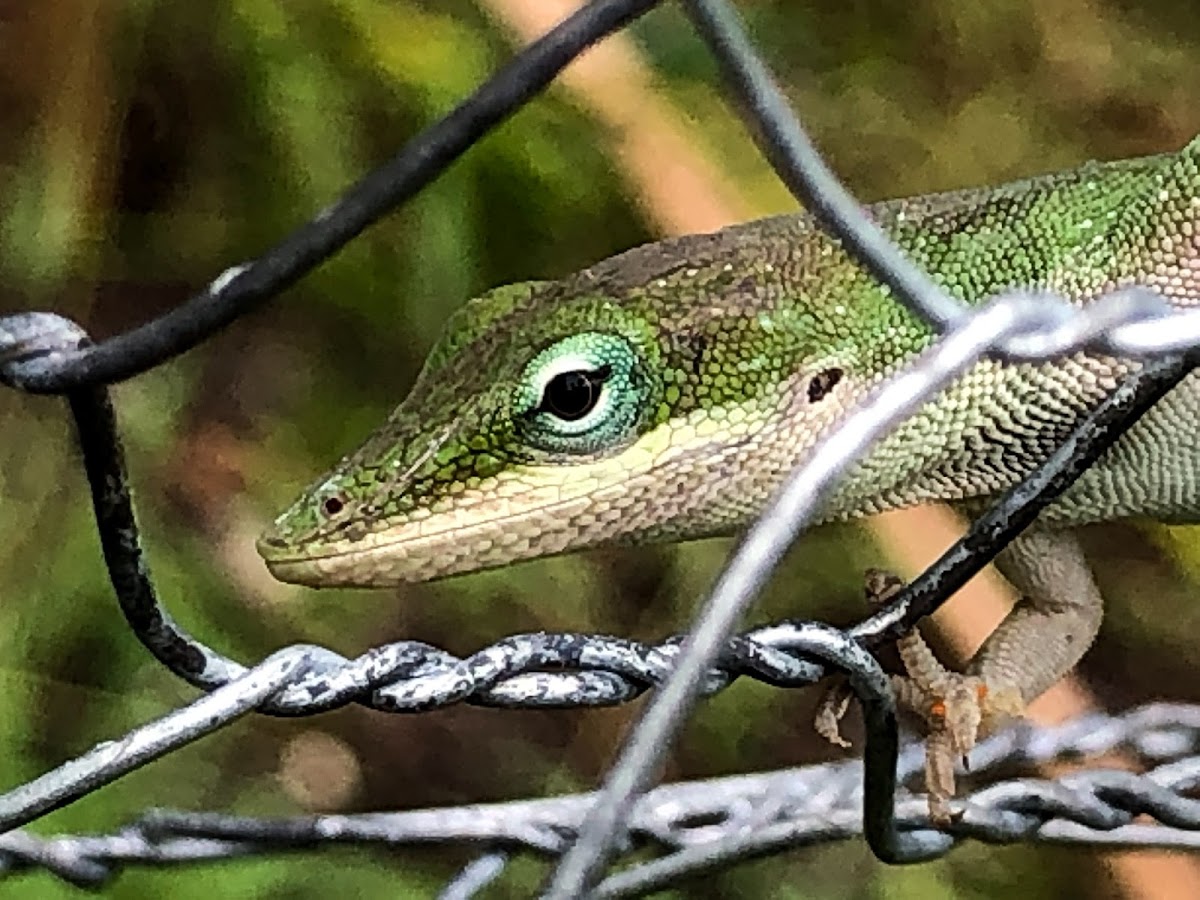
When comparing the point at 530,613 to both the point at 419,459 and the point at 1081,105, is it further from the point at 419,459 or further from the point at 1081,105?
the point at 419,459

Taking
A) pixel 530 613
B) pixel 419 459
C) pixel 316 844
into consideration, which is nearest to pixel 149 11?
pixel 530 613

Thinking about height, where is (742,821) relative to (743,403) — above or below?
below

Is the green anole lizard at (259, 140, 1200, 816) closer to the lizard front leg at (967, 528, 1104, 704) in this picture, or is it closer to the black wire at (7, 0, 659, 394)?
the lizard front leg at (967, 528, 1104, 704)

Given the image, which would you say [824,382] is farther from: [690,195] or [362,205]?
[690,195]

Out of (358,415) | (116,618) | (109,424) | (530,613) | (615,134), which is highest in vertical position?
(615,134)

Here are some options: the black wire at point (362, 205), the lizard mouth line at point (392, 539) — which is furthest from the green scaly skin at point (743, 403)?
the black wire at point (362, 205)

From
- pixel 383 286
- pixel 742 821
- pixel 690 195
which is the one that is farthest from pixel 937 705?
pixel 383 286

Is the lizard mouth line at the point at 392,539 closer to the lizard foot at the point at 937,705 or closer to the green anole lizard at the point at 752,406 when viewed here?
the green anole lizard at the point at 752,406

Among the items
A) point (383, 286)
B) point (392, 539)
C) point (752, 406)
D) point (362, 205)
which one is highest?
point (383, 286)
